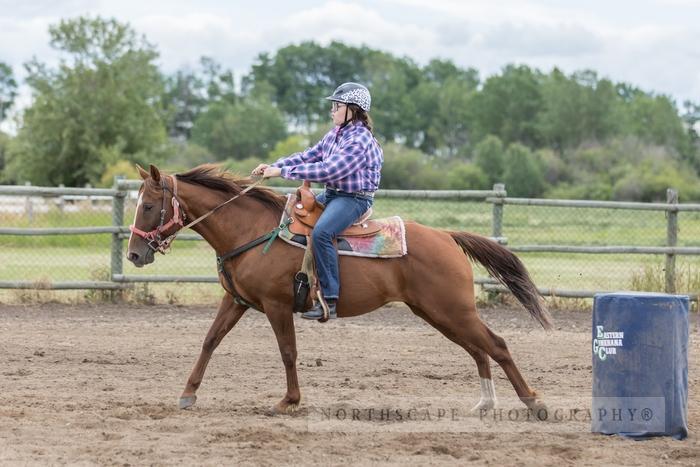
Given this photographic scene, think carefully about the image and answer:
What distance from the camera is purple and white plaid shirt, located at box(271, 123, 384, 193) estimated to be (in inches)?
277

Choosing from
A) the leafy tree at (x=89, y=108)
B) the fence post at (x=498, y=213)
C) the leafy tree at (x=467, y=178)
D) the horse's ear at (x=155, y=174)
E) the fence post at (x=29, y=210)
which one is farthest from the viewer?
the leafy tree at (x=467, y=178)

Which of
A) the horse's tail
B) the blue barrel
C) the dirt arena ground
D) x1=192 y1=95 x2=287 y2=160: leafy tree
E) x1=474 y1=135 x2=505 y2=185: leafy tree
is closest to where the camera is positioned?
the dirt arena ground

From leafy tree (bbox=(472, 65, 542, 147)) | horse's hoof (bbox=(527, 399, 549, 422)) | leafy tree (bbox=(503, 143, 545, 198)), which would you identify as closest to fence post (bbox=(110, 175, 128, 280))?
horse's hoof (bbox=(527, 399, 549, 422))

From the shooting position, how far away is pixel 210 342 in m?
7.30

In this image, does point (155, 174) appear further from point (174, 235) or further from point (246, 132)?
point (246, 132)

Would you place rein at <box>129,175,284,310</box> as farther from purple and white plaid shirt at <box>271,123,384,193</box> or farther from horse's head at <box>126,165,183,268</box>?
purple and white plaid shirt at <box>271,123,384,193</box>

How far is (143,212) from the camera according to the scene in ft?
23.3

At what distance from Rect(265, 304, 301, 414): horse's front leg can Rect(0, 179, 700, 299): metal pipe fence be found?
575cm

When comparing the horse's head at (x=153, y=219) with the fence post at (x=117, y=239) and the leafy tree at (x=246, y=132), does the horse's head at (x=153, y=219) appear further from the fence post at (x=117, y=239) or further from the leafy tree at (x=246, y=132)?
the leafy tree at (x=246, y=132)

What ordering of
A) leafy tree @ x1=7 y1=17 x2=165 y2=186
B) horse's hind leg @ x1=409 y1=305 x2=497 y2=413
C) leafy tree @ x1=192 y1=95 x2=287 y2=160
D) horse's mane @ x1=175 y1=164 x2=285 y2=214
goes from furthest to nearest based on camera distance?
leafy tree @ x1=192 y1=95 x2=287 y2=160 → leafy tree @ x1=7 y1=17 x2=165 y2=186 → horse's mane @ x1=175 y1=164 x2=285 y2=214 → horse's hind leg @ x1=409 y1=305 x2=497 y2=413

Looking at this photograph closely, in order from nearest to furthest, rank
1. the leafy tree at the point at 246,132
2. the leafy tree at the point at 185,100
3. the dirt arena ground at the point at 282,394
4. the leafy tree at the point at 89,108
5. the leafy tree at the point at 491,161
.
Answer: the dirt arena ground at the point at 282,394 < the leafy tree at the point at 89,108 < the leafy tree at the point at 491,161 < the leafy tree at the point at 246,132 < the leafy tree at the point at 185,100

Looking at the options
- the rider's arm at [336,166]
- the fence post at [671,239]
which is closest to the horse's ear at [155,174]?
the rider's arm at [336,166]

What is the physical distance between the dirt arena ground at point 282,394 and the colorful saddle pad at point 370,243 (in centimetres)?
115

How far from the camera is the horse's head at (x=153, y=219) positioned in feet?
23.2
